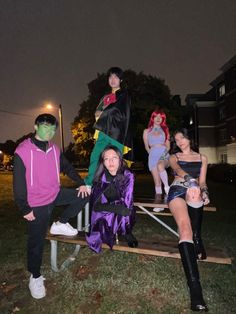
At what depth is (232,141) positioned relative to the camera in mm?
36031

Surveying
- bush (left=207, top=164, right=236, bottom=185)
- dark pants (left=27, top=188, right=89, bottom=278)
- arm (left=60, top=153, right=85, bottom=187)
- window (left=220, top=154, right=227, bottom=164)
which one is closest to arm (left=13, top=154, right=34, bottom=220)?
dark pants (left=27, top=188, right=89, bottom=278)

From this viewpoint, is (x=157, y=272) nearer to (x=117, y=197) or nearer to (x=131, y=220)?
(x=131, y=220)

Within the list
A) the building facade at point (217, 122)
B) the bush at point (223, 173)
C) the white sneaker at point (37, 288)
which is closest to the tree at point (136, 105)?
the building facade at point (217, 122)

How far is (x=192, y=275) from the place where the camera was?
338 cm

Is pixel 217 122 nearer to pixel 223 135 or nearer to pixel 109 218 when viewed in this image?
pixel 223 135

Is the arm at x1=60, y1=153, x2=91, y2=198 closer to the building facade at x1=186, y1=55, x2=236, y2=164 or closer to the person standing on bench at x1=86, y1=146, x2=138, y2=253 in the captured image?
the person standing on bench at x1=86, y1=146, x2=138, y2=253

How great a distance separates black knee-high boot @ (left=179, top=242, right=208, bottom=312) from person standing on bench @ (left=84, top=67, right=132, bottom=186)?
1.81 m

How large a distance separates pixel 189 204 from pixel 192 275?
3.55 ft

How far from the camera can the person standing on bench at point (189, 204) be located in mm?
3400

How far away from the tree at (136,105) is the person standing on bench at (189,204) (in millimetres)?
26232

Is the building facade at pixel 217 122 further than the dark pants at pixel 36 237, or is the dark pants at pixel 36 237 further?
the building facade at pixel 217 122

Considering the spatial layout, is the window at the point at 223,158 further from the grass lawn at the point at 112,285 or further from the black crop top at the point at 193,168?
the black crop top at the point at 193,168

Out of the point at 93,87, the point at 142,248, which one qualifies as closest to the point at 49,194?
the point at 142,248

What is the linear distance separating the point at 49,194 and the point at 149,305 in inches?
71.4
